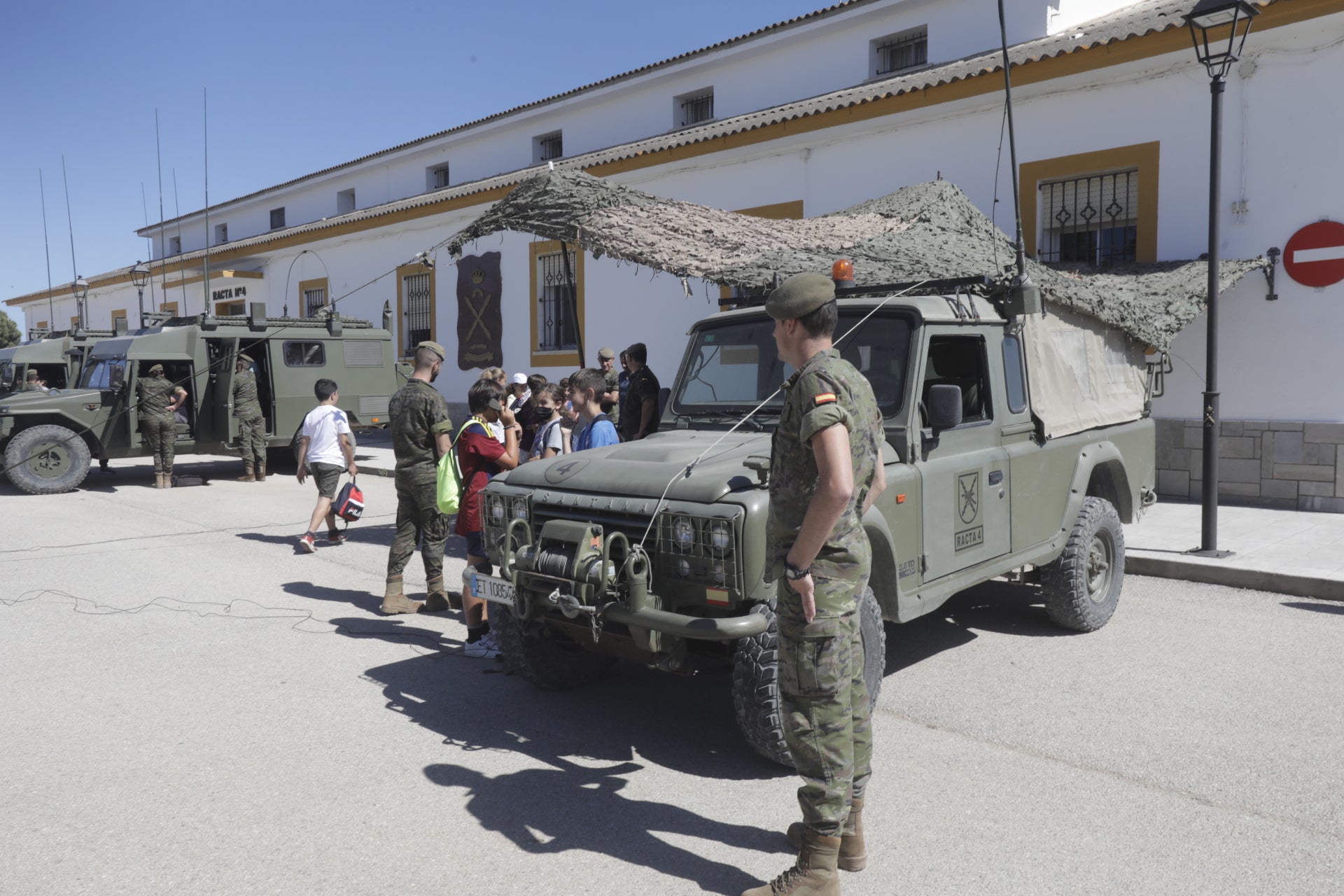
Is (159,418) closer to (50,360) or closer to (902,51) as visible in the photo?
(50,360)

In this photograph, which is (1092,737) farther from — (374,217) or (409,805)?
(374,217)

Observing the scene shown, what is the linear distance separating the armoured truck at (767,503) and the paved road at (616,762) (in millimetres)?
427

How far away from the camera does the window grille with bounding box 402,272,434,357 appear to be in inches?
845

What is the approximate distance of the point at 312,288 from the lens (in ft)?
82.0

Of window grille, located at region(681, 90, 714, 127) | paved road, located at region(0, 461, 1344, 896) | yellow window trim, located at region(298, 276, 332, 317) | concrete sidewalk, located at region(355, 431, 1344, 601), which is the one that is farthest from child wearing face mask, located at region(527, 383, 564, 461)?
yellow window trim, located at region(298, 276, 332, 317)

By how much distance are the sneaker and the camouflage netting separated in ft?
11.7

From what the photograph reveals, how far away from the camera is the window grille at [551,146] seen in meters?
22.1

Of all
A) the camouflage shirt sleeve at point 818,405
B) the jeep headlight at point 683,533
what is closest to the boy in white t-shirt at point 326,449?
the jeep headlight at point 683,533

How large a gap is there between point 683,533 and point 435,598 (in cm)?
343

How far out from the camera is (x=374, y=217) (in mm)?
21812

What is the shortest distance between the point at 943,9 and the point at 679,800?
15062 millimetres

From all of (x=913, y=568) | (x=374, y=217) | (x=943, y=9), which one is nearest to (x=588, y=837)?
(x=913, y=568)

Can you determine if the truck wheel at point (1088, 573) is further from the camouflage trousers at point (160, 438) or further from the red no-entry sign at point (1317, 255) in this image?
the camouflage trousers at point (160, 438)

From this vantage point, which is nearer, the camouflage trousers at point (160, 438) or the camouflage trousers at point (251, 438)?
the camouflage trousers at point (160, 438)
